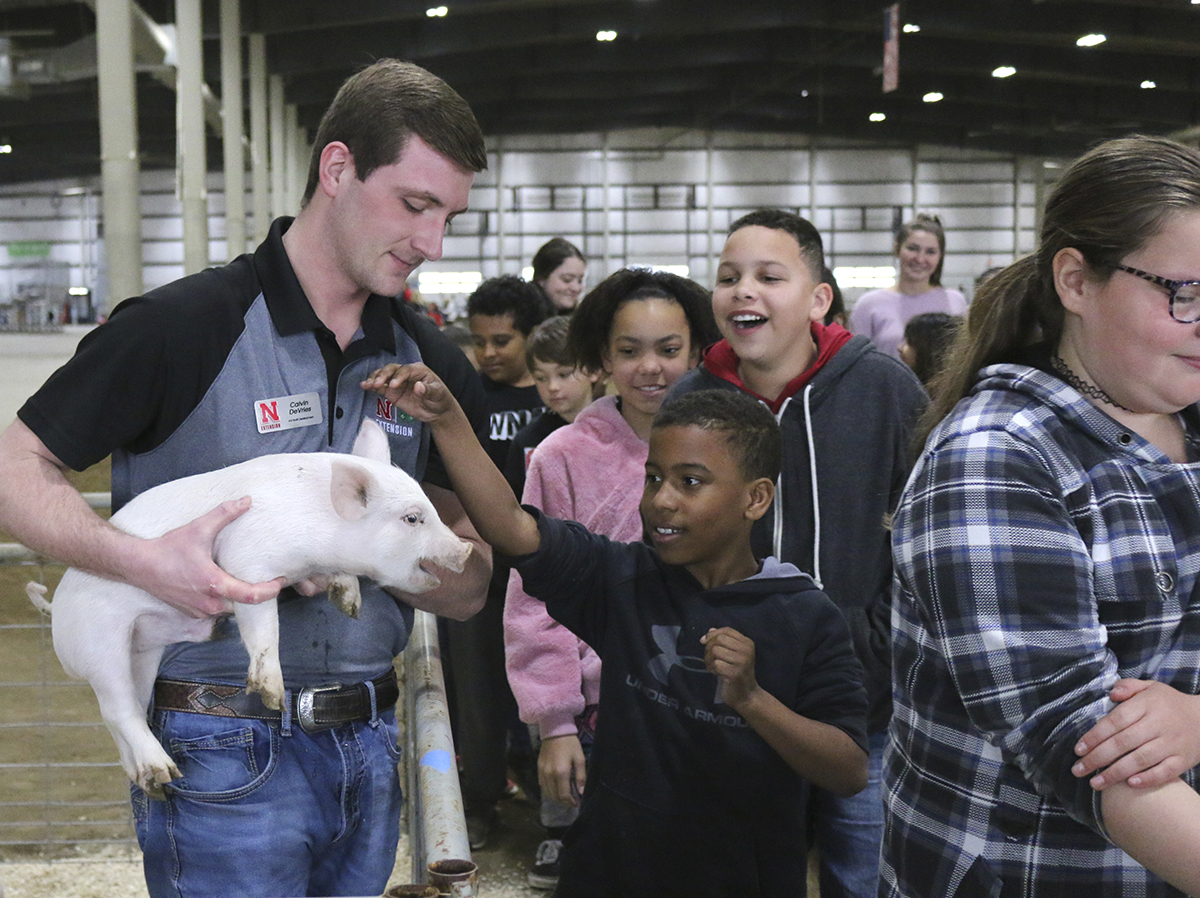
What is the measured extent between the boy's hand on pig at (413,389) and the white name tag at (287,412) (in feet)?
0.29

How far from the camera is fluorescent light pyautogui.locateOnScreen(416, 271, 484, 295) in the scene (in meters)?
28.9

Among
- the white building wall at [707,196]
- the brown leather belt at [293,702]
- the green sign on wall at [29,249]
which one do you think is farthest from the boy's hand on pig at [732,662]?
the green sign on wall at [29,249]

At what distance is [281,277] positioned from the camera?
166 centimetres

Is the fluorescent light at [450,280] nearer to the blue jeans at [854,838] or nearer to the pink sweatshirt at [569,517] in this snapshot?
the pink sweatshirt at [569,517]

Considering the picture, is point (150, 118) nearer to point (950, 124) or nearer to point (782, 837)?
point (950, 124)

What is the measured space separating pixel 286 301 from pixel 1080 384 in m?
1.14

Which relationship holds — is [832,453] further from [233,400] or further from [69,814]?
[69,814]

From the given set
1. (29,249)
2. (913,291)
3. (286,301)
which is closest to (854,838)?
(286,301)

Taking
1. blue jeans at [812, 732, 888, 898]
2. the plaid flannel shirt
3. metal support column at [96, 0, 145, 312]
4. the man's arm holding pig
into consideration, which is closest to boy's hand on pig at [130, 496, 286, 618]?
the man's arm holding pig

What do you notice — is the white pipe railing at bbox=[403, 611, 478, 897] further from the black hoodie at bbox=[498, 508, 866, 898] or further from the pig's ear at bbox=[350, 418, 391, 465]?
the pig's ear at bbox=[350, 418, 391, 465]

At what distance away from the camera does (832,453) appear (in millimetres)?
2396

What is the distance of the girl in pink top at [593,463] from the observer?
249 centimetres

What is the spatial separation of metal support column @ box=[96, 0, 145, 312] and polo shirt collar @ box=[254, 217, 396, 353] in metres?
9.08

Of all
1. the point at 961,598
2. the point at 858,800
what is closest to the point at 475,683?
the point at 858,800
